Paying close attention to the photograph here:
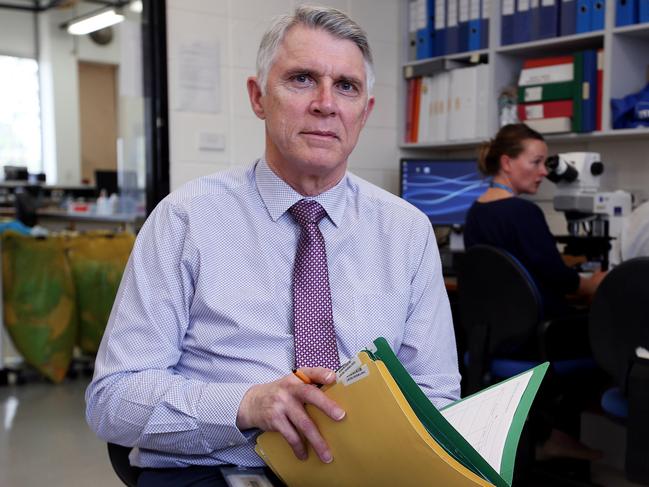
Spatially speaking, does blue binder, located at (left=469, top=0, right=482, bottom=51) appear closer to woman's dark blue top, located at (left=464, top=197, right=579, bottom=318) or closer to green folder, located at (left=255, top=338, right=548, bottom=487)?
woman's dark blue top, located at (left=464, top=197, right=579, bottom=318)

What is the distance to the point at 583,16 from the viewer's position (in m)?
3.19

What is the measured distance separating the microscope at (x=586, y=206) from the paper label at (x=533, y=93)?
526mm

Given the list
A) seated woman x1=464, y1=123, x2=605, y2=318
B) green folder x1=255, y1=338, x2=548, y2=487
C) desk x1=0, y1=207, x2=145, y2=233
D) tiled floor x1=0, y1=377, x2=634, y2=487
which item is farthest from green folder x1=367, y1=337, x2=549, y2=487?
desk x1=0, y1=207, x2=145, y2=233

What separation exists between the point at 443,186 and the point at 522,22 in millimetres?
857

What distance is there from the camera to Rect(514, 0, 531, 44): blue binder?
3.41m

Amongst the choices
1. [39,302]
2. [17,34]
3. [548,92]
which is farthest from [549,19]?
[17,34]

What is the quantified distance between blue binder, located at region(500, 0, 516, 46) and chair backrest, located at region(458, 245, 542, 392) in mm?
1402

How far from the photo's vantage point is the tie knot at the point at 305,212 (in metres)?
1.34

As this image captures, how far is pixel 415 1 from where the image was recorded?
3969 millimetres

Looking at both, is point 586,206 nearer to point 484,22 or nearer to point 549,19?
point 549,19

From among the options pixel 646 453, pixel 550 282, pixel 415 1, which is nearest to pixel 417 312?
pixel 646 453

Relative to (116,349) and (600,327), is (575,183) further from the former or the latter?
(116,349)

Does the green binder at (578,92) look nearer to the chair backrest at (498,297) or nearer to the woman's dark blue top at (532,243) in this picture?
the woman's dark blue top at (532,243)

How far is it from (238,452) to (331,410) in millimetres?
337
